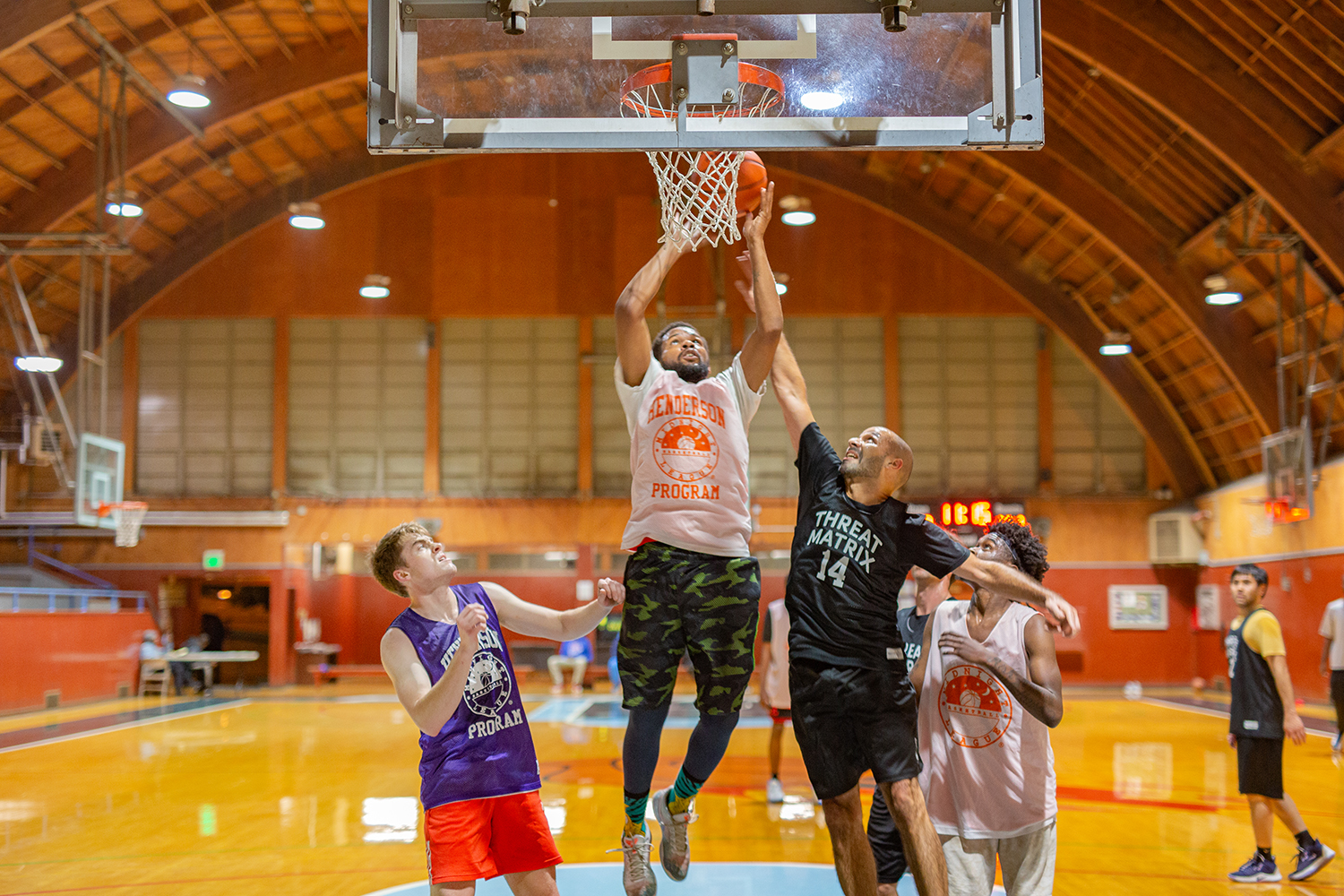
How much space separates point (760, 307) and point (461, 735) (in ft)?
7.30

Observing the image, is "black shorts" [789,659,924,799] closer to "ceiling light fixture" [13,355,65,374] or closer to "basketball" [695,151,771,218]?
"basketball" [695,151,771,218]

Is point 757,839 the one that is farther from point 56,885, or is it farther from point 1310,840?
point 56,885

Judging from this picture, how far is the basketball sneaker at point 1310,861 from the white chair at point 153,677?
67.5ft

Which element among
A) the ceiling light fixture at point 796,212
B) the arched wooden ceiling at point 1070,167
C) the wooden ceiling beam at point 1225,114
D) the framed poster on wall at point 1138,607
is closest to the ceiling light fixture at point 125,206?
the arched wooden ceiling at point 1070,167

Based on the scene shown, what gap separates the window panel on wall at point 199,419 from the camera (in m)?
26.7

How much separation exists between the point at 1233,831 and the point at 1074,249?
18319 mm

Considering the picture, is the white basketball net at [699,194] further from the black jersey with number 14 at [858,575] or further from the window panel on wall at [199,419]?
the window panel on wall at [199,419]

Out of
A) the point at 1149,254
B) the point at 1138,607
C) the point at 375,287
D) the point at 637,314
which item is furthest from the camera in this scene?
the point at 1138,607

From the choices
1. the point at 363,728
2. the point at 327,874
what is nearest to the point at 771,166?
the point at 363,728

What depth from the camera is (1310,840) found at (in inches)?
290

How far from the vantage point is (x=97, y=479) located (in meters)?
20.7

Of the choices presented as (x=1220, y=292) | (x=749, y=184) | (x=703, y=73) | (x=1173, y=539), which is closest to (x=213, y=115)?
(x=1220, y=292)

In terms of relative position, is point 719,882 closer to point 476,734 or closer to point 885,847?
point 885,847

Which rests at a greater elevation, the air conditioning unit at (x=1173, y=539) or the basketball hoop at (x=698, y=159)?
the basketball hoop at (x=698, y=159)
